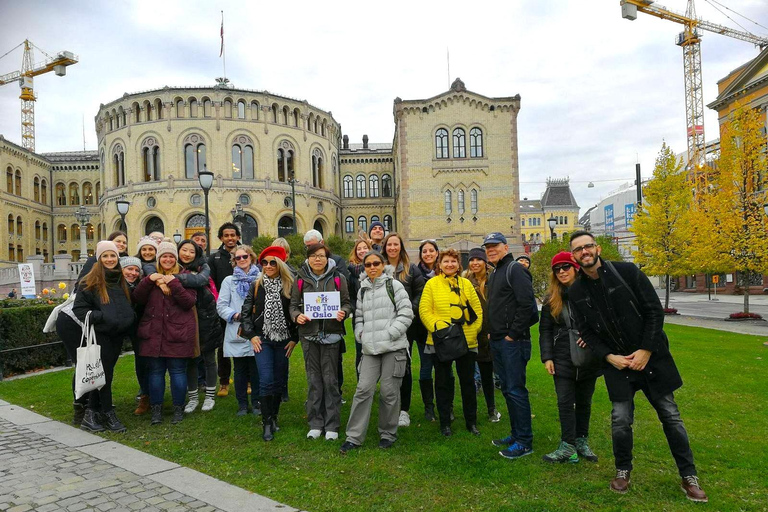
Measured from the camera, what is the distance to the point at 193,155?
4559 cm

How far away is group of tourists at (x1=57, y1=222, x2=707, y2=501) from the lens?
431 cm

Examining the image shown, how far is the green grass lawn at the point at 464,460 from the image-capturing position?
13.6ft

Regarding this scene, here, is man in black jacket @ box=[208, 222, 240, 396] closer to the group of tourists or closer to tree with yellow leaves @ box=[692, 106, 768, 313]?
the group of tourists

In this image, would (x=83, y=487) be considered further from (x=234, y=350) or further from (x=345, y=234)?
(x=345, y=234)

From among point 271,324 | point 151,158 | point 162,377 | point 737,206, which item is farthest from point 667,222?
point 151,158

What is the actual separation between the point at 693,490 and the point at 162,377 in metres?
6.07

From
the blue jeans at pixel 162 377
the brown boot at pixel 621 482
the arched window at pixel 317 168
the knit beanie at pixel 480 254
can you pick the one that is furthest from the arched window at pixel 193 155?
the brown boot at pixel 621 482

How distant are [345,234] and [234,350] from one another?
4904 centimetres

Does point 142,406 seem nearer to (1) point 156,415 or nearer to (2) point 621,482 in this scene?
(1) point 156,415

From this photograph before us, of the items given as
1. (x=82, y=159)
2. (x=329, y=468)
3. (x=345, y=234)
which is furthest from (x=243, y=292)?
(x=82, y=159)

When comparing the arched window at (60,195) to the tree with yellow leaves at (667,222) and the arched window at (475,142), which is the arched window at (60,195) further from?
the tree with yellow leaves at (667,222)

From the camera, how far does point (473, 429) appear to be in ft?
19.2

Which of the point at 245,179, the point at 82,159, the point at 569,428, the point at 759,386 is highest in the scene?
the point at 82,159

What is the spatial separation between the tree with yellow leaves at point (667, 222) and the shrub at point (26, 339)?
23.5 m
